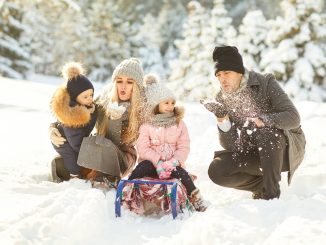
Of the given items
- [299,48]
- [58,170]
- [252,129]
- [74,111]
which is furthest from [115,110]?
[299,48]

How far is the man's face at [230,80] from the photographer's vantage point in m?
4.39

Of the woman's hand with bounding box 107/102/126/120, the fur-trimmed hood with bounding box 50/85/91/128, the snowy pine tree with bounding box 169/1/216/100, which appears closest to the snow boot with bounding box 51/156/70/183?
the fur-trimmed hood with bounding box 50/85/91/128

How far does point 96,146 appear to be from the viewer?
4.85m

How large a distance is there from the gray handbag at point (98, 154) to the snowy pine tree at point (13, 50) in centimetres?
2293

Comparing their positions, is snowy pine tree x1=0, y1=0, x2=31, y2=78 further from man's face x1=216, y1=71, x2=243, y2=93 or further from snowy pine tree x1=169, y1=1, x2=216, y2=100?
man's face x1=216, y1=71, x2=243, y2=93

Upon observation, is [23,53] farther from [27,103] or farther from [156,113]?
[156,113]

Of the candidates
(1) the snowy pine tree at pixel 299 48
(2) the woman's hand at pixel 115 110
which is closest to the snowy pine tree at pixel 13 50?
(1) the snowy pine tree at pixel 299 48

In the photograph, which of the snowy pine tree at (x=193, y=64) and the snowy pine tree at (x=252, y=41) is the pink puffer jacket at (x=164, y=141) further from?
the snowy pine tree at (x=193, y=64)

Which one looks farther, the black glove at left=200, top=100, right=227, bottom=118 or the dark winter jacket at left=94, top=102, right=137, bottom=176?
the dark winter jacket at left=94, top=102, right=137, bottom=176

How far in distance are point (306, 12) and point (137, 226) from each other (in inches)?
683

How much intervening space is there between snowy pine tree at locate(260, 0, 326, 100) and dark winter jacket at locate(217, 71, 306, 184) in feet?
50.4

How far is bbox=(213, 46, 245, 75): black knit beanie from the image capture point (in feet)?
14.1

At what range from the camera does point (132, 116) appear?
4.83 m

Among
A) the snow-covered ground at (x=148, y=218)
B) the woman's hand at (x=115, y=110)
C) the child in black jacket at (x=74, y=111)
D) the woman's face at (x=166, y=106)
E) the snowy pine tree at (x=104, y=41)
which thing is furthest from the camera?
the snowy pine tree at (x=104, y=41)
